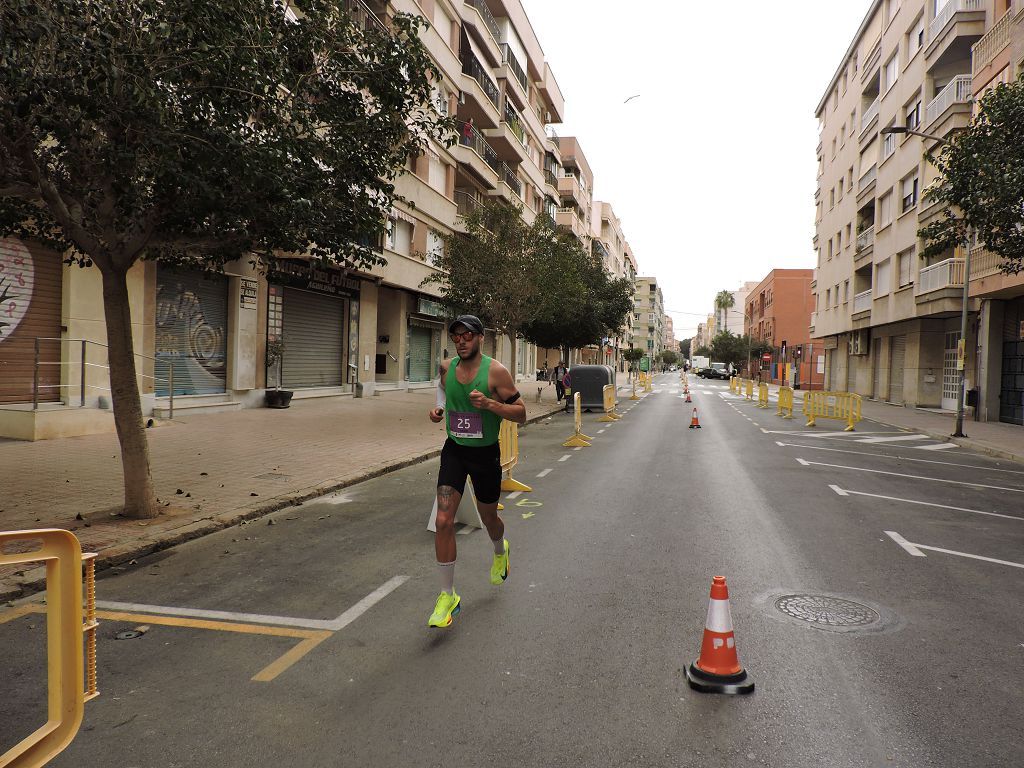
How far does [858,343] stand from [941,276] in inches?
517

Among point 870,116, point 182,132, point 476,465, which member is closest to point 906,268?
point 870,116

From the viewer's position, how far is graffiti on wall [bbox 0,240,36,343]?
38.5ft

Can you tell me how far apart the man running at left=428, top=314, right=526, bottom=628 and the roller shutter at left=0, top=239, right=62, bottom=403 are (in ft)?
34.5

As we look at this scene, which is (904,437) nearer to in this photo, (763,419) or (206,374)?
(763,419)

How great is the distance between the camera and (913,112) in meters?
28.3

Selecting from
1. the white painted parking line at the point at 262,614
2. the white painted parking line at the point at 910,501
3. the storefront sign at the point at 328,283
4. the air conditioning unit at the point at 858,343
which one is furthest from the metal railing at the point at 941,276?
the white painted parking line at the point at 262,614

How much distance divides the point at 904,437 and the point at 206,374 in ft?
59.7

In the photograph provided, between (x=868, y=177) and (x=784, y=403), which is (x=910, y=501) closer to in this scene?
(x=784, y=403)

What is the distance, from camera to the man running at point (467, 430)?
4.17m

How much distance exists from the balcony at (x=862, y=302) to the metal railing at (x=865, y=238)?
226 cm

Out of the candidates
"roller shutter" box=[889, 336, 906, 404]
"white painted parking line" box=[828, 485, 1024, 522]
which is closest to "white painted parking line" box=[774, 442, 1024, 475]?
"white painted parking line" box=[828, 485, 1024, 522]

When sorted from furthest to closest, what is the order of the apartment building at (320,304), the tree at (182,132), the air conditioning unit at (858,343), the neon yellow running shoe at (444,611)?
1. the air conditioning unit at (858,343)
2. the apartment building at (320,304)
3. the tree at (182,132)
4. the neon yellow running shoe at (444,611)

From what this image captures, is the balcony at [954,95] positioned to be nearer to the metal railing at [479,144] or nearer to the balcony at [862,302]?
the balcony at [862,302]

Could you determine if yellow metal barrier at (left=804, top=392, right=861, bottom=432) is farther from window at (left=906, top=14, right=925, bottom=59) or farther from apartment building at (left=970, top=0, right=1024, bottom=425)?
window at (left=906, top=14, right=925, bottom=59)
